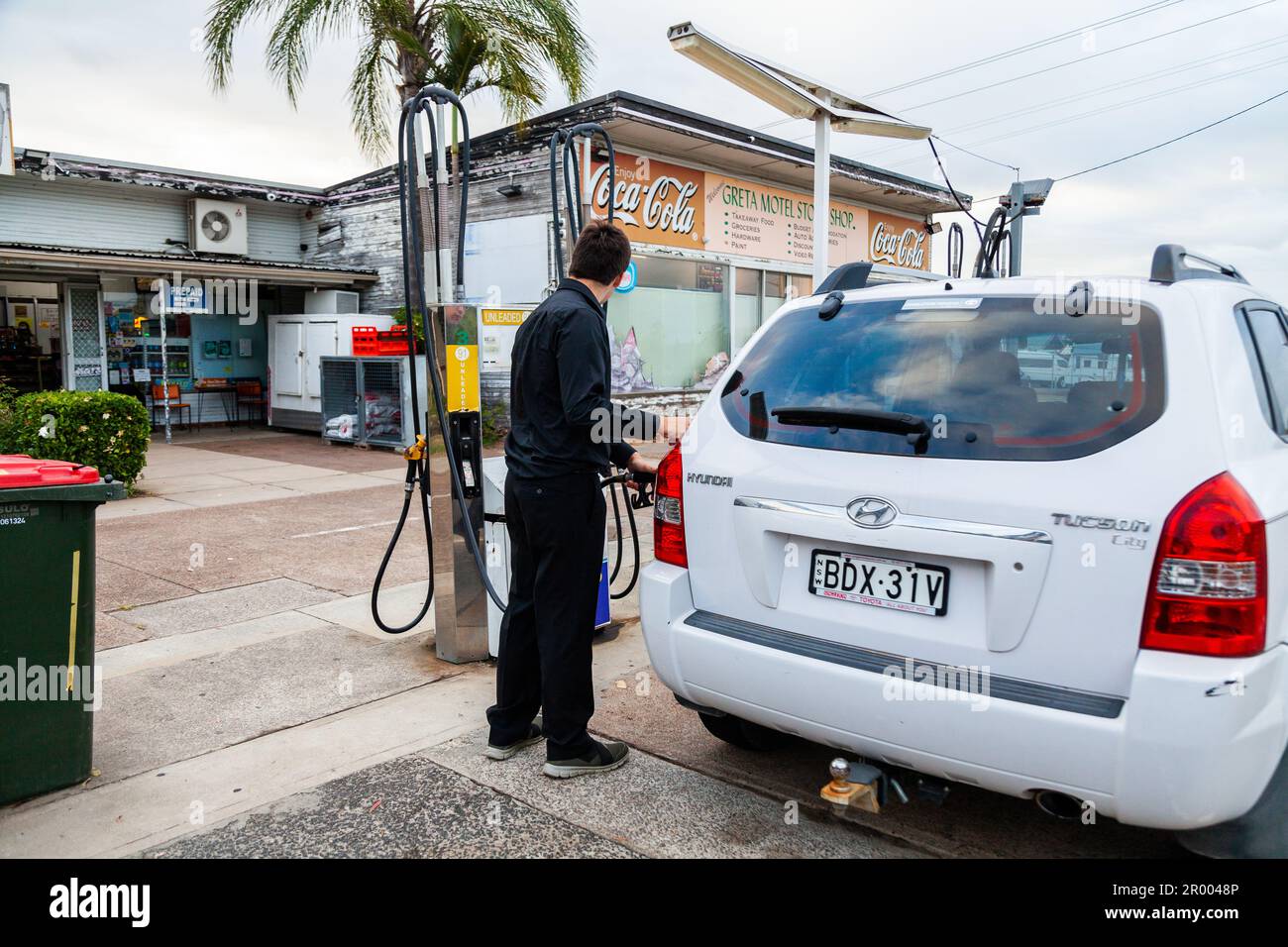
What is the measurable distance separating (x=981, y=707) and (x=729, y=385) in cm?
140

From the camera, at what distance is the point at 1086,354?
2666 millimetres

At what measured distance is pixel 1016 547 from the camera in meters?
2.53

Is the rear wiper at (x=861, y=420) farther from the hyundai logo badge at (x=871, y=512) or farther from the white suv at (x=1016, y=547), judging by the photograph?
the hyundai logo badge at (x=871, y=512)

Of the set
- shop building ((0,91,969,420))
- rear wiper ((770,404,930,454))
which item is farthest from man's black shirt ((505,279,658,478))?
shop building ((0,91,969,420))

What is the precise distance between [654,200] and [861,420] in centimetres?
1293

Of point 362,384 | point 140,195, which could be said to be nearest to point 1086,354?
point 362,384

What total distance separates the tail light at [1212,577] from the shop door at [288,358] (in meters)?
15.2

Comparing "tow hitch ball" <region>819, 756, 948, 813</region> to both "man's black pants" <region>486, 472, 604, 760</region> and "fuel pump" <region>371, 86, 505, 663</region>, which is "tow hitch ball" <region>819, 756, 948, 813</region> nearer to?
"man's black pants" <region>486, 472, 604, 760</region>

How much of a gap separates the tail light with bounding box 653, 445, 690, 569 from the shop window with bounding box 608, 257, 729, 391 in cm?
1134

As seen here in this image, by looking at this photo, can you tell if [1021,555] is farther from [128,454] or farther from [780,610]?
[128,454]

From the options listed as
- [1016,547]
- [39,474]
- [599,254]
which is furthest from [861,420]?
[39,474]

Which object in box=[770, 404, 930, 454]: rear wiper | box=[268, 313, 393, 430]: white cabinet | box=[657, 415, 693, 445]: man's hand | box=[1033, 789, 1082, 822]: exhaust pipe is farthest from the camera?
box=[268, 313, 393, 430]: white cabinet

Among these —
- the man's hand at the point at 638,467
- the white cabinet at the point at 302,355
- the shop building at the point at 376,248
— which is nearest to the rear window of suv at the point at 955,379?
the man's hand at the point at 638,467

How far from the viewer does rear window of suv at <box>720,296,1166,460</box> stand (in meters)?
2.59
